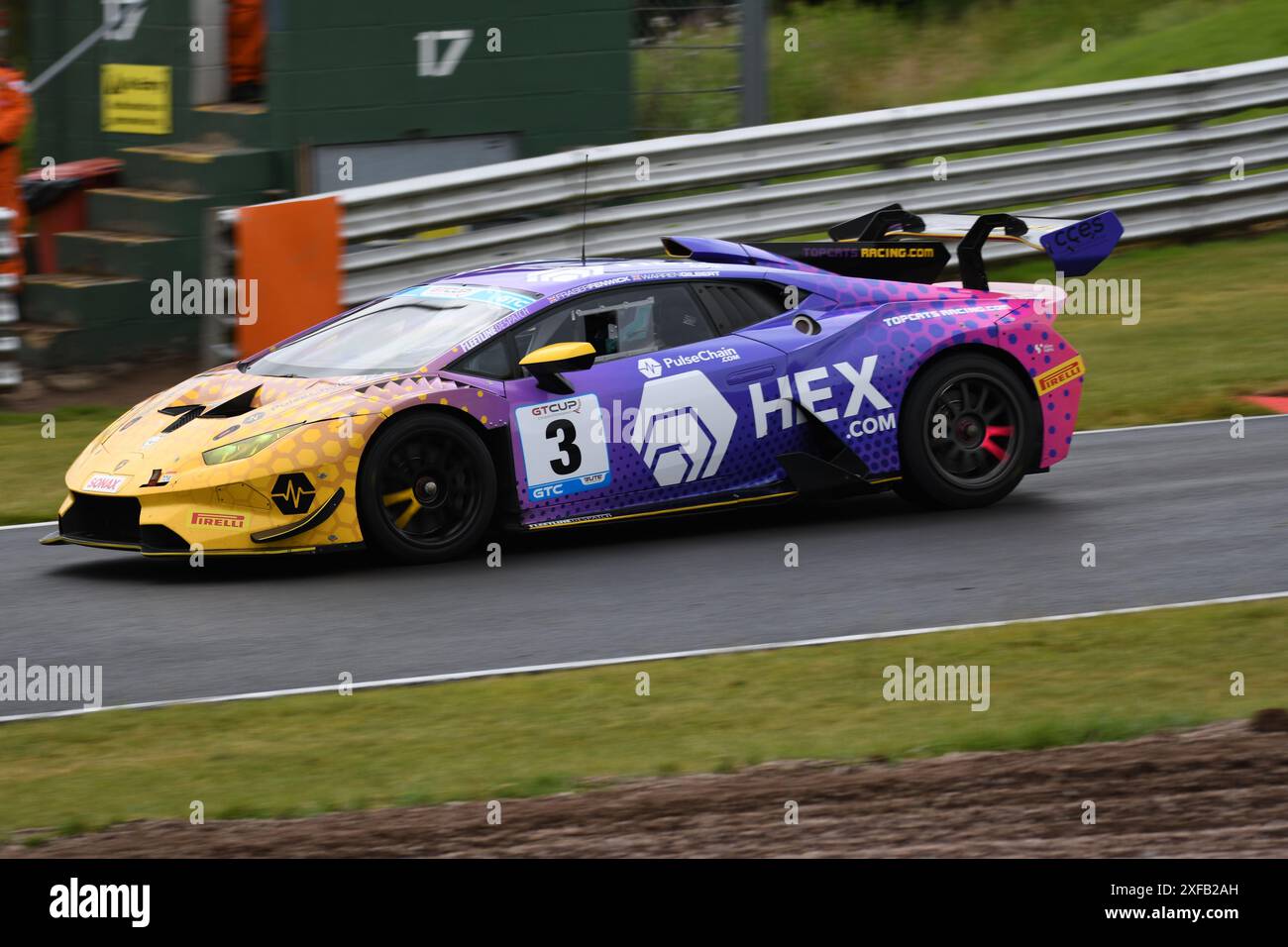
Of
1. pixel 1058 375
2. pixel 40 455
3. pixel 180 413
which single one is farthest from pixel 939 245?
pixel 40 455

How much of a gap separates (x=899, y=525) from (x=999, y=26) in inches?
575

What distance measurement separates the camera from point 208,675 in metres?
7.13

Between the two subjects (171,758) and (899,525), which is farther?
(899,525)

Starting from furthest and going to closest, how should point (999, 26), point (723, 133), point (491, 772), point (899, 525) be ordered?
point (999, 26) < point (723, 133) < point (899, 525) < point (491, 772)

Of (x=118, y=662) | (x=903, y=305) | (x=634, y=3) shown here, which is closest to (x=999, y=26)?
(x=634, y=3)

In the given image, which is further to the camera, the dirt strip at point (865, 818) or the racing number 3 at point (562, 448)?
the racing number 3 at point (562, 448)

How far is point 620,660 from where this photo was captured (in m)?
7.28

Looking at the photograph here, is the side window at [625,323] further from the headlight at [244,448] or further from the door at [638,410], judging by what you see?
the headlight at [244,448]

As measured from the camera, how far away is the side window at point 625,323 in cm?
887

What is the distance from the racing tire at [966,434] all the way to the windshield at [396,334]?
2.04 m

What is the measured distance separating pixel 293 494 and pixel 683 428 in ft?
6.08

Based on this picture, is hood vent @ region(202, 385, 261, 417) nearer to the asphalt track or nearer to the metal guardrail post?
the asphalt track
